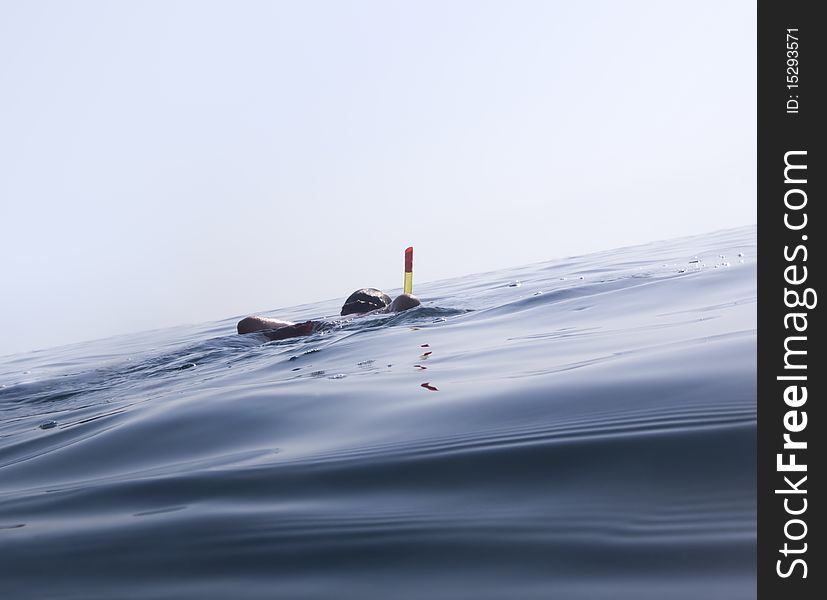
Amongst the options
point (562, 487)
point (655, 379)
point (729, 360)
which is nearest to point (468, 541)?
point (562, 487)

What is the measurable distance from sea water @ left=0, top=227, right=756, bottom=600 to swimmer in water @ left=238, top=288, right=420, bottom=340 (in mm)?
3893

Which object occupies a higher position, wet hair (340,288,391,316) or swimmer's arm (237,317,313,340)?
wet hair (340,288,391,316)

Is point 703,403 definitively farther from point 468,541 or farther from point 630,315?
point 630,315

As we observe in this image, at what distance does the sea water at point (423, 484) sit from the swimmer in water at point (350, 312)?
3.89 m

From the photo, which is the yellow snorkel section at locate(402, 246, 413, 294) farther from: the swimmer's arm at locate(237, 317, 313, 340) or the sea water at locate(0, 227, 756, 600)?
the sea water at locate(0, 227, 756, 600)

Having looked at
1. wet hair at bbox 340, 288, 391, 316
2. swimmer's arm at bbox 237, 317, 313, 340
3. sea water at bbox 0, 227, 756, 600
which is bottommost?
sea water at bbox 0, 227, 756, 600

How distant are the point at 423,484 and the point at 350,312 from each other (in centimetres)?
706
